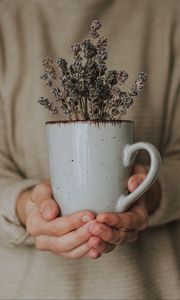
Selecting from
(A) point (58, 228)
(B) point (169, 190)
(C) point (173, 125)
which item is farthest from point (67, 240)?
(C) point (173, 125)

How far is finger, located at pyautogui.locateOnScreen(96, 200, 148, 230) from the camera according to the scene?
554 millimetres

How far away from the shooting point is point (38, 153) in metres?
0.83

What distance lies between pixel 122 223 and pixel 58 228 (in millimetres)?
77

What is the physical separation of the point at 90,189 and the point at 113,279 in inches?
11.3

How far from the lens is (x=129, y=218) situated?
1.90ft

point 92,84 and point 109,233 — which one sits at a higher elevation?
point 92,84

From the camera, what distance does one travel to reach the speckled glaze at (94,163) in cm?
53

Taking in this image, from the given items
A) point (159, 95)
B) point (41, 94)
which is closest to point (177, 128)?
point (159, 95)

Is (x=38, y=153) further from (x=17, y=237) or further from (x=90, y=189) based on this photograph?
(x=90, y=189)

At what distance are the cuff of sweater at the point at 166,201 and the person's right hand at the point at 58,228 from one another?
0.18 metres

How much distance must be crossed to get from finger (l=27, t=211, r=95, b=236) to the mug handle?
0.13 feet

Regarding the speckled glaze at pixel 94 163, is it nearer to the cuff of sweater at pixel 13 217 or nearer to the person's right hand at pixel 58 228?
the person's right hand at pixel 58 228

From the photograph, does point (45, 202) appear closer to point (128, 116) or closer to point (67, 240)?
point (67, 240)

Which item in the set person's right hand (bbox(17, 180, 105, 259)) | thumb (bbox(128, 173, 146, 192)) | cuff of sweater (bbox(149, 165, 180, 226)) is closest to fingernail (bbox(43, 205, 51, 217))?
person's right hand (bbox(17, 180, 105, 259))
